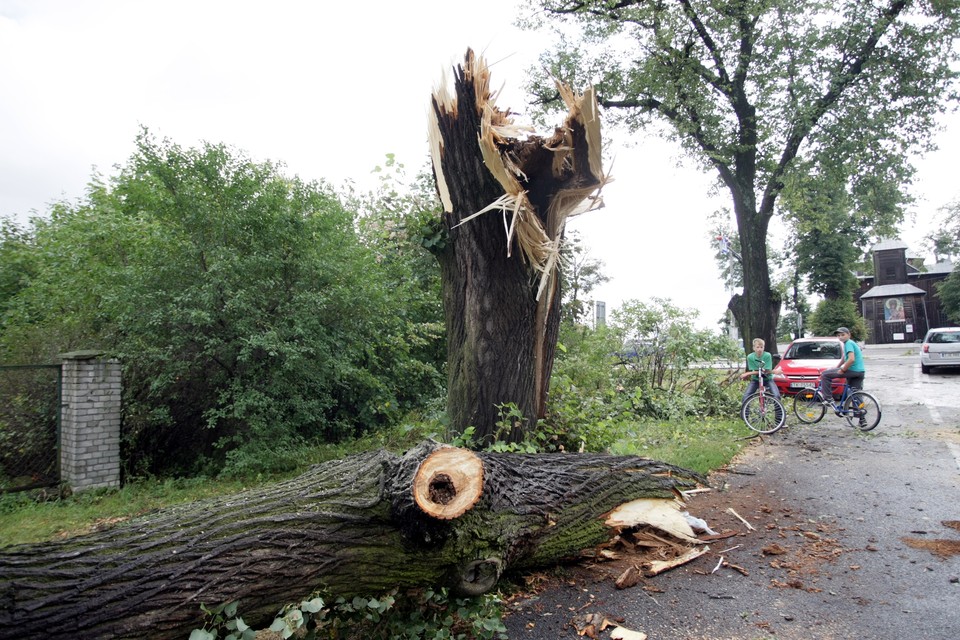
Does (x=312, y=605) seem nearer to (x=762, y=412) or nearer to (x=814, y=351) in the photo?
(x=762, y=412)

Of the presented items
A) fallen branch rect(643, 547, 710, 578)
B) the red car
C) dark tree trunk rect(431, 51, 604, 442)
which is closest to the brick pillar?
dark tree trunk rect(431, 51, 604, 442)

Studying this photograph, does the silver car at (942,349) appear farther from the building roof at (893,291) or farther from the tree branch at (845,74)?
the building roof at (893,291)

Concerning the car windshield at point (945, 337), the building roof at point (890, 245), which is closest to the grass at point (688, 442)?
the car windshield at point (945, 337)

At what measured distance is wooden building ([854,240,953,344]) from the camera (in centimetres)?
5319

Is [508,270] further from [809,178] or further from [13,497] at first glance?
[809,178]

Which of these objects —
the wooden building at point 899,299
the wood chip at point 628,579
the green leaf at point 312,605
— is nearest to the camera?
the green leaf at point 312,605

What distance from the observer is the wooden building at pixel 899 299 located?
53.2 meters

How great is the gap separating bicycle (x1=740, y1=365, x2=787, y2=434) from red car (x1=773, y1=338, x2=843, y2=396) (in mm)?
2802

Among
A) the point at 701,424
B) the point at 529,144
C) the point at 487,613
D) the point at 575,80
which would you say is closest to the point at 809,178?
the point at 575,80

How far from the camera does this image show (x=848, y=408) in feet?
Answer: 30.9

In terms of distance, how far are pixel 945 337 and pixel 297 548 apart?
955 inches

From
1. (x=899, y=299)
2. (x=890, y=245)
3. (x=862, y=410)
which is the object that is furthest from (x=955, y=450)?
(x=890, y=245)

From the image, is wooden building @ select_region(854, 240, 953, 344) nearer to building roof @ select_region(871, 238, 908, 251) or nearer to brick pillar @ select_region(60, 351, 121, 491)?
building roof @ select_region(871, 238, 908, 251)

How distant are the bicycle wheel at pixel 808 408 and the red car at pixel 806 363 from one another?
1.41m
